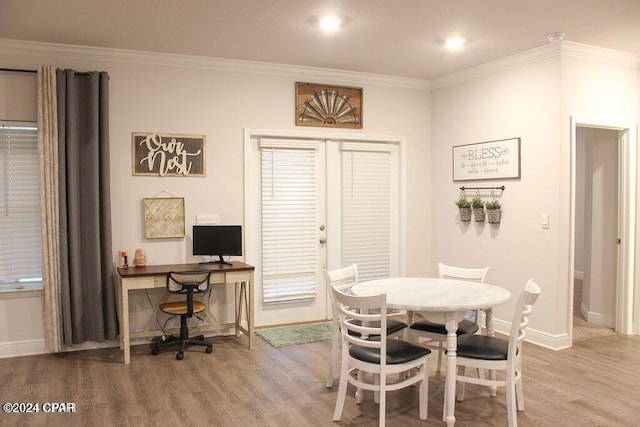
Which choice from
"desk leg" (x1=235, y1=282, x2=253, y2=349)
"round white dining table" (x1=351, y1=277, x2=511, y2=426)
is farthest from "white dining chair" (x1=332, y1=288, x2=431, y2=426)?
"desk leg" (x1=235, y1=282, x2=253, y2=349)

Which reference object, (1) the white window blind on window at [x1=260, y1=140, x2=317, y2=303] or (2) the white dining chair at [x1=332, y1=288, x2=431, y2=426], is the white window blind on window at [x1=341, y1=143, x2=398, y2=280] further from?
(2) the white dining chair at [x1=332, y1=288, x2=431, y2=426]

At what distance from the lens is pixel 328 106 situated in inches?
220

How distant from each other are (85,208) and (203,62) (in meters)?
1.70

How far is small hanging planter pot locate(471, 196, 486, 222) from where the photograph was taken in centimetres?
532

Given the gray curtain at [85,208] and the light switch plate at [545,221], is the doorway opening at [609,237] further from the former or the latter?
the gray curtain at [85,208]

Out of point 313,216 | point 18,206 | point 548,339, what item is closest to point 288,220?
point 313,216

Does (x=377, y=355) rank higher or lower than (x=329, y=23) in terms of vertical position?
lower

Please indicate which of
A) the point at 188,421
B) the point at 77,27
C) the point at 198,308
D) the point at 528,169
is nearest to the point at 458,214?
the point at 528,169

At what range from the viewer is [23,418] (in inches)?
128

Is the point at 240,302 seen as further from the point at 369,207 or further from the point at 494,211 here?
the point at 494,211

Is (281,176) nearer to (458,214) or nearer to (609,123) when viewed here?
(458,214)

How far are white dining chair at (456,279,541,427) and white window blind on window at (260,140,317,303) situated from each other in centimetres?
246

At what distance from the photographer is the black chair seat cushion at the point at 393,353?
10.1ft

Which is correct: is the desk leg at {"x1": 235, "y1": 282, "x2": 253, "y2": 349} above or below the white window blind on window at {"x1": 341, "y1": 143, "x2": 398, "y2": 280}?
below
